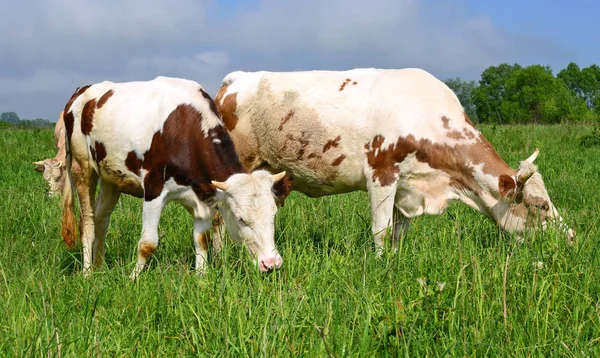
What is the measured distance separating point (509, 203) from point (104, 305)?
395 cm

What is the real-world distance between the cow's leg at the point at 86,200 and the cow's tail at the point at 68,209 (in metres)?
0.09

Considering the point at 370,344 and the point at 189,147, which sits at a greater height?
the point at 189,147

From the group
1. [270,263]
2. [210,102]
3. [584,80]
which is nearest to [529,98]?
[584,80]

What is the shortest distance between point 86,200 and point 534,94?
8571cm

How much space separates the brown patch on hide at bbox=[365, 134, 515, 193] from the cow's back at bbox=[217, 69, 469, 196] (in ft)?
0.26

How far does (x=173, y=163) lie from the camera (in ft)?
18.4

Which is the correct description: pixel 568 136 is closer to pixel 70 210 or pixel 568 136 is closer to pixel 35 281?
pixel 70 210

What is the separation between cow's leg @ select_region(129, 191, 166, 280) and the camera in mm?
5648

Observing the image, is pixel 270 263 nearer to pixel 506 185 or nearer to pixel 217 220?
pixel 217 220

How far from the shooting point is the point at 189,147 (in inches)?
223

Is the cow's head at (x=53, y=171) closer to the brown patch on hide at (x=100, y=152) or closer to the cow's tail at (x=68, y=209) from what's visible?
the cow's tail at (x=68, y=209)

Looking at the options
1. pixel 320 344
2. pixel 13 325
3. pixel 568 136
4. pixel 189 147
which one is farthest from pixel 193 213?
pixel 568 136

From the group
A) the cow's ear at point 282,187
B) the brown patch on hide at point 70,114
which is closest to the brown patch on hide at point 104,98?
the brown patch on hide at point 70,114

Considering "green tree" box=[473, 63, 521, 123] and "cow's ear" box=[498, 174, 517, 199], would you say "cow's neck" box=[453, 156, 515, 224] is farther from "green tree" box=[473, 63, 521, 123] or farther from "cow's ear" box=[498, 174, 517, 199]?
"green tree" box=[473, 63, 521, 123]
